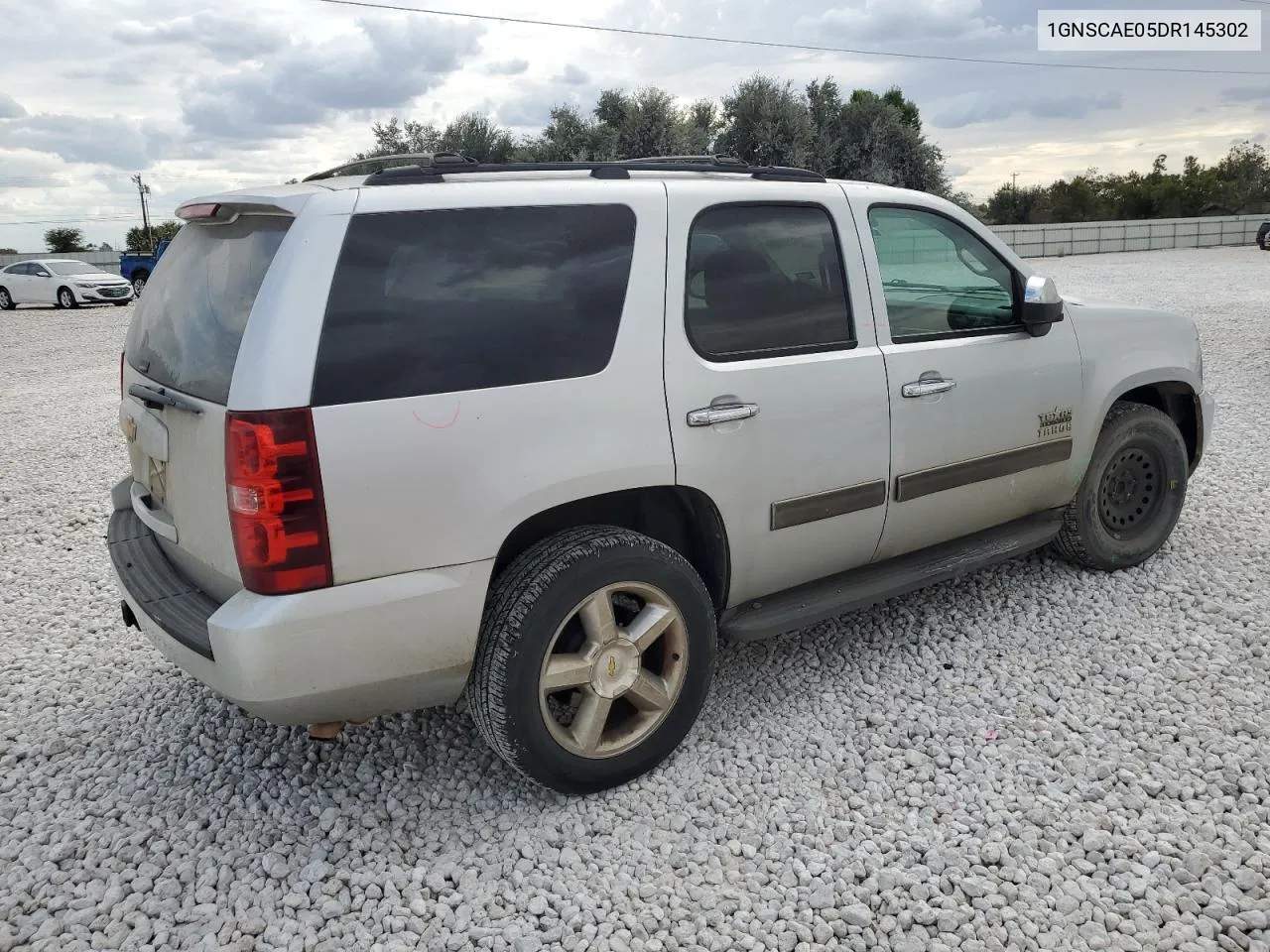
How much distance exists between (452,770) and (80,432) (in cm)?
729

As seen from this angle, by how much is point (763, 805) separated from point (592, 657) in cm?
70

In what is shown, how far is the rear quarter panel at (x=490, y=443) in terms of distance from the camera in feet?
8.34

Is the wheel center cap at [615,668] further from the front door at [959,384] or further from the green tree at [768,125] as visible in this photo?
the green tree at [768,125]

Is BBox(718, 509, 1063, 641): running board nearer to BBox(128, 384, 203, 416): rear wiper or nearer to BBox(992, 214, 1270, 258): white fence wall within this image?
BBox(128, 384, 203, 416): rear wiper

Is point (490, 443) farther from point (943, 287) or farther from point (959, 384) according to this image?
point (943, 287)

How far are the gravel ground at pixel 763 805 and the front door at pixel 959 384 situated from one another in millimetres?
600

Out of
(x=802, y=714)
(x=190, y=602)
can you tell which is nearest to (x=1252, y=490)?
(x=802, y=714)

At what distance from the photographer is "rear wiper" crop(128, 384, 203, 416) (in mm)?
2736

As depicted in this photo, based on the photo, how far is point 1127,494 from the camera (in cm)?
466

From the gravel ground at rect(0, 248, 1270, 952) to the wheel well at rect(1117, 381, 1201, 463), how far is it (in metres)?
0.69

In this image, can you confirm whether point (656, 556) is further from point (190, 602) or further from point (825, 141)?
point (825, 141)

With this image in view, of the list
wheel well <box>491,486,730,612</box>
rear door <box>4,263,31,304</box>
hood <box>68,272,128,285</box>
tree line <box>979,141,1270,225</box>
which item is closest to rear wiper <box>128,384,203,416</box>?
wheel well <box>491,486,730,612</box>

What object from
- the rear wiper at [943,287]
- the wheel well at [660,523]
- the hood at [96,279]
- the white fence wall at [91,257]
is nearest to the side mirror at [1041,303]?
the rear wiper at [943,287]

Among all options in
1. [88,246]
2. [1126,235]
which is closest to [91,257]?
[88,246]
